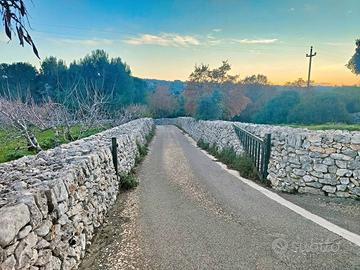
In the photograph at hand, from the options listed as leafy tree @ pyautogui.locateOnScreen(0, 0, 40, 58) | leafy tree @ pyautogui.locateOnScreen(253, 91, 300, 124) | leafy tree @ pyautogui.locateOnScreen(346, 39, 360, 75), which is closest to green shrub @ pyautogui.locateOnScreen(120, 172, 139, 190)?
leafy tree @ pyautogui.locateOnScreen(0, 0, 40, 58)

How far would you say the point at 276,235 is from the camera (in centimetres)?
466

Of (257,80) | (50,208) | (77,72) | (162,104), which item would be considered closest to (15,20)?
Answer: (50,208)

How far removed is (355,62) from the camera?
35.2 m

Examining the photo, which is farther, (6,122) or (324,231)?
(6,122)

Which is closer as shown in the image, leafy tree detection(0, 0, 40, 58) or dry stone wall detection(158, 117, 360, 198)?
leafy tree detection(0, 0, 40, 58)

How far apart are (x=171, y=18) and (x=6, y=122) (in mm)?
12823

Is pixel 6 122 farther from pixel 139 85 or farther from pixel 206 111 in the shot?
pixel 139 85

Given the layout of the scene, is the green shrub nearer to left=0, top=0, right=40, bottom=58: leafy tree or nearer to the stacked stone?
the stacked stone

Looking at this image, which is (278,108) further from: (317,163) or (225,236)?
(225,236)

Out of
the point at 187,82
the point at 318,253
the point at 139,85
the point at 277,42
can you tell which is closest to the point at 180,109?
the point at 139,85

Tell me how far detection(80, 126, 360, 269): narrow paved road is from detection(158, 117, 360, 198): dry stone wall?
4.21ft

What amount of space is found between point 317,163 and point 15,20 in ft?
23.9

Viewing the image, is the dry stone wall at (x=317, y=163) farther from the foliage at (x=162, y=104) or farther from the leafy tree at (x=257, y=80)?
the foliage at (x=162, y=104)

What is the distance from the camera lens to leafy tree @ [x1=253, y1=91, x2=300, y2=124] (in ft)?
104
